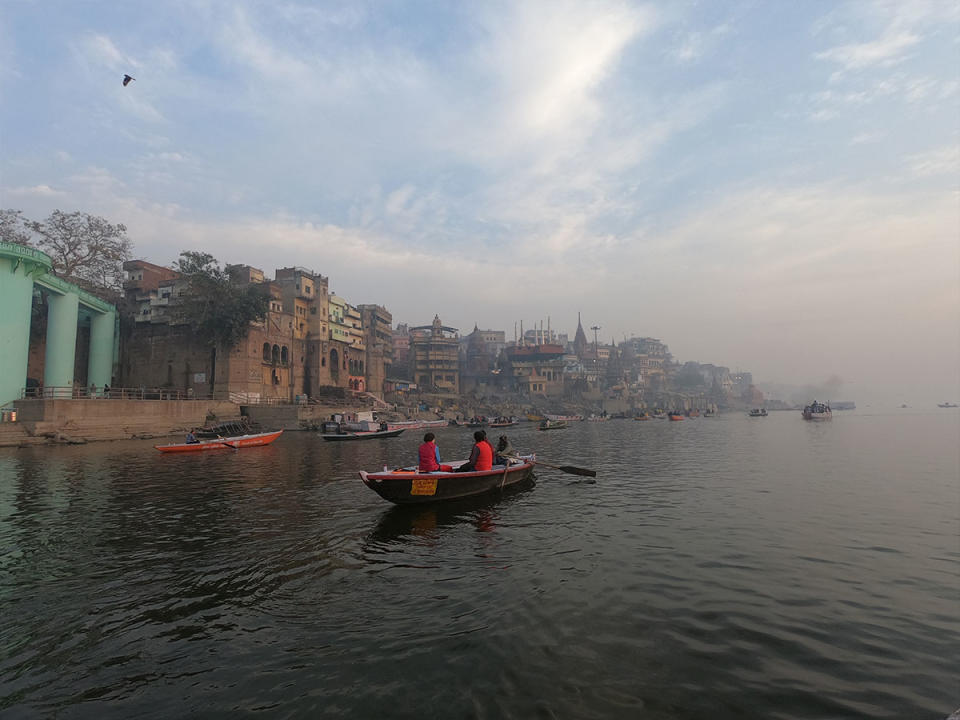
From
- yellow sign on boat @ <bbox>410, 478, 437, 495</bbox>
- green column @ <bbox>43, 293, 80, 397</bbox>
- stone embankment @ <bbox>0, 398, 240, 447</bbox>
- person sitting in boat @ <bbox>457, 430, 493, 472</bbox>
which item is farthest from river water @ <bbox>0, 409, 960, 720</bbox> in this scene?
green column @ <bbox>43, 293, 80, 397</bbox>

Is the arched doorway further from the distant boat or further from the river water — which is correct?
the river water

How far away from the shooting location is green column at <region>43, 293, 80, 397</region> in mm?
36844

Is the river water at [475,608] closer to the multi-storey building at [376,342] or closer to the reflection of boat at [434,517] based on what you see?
the reflection of boat at [434,517]

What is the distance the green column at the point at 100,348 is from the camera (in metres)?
46.3

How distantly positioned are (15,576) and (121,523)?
3.48 meters

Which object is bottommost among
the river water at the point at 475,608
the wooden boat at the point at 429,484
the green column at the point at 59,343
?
the river water at the point at 475,608

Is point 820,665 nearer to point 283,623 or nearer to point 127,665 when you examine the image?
point 283,623

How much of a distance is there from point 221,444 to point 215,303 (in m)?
23.2

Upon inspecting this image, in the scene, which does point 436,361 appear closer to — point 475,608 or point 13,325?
point 13,325

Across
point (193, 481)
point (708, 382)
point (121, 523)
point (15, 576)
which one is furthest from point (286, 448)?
point (708, 382)

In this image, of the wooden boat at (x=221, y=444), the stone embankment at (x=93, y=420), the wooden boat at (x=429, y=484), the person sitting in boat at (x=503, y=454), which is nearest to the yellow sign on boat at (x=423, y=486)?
the wooden boat at (x=429, y=484)

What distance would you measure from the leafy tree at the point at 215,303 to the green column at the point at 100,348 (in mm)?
7086

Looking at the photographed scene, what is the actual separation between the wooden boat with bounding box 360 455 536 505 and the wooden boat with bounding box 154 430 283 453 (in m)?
18.7

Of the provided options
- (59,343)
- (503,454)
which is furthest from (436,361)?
(503,454)
